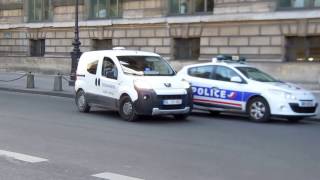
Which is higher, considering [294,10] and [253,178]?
[294,10]

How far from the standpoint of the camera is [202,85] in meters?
15.5

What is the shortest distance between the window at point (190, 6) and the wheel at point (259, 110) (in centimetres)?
1342

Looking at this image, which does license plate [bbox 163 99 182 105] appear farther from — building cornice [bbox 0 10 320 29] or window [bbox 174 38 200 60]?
window [bbox 174 38 200 60]

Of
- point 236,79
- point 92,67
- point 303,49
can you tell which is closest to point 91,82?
point 92,67

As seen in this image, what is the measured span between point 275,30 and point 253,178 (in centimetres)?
1769

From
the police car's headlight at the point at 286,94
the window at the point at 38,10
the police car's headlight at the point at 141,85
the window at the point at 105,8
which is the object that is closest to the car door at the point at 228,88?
the police car's headlight at the point at 286,94

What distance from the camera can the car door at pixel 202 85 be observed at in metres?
15.4

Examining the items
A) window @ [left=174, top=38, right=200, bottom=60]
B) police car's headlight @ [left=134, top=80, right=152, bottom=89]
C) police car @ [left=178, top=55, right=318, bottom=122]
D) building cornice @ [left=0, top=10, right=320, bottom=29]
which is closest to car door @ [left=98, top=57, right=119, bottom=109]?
police car's headlight @ [left=134, top=80, right=152, bottom=89]

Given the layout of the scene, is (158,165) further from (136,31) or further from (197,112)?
(136,31)

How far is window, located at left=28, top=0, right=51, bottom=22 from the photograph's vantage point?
35812 mm

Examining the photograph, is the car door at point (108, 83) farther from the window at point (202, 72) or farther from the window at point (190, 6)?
the window at point (190, 6)

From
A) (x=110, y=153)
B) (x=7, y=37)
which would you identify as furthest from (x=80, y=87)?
(x=7, y=37)

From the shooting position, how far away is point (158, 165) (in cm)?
834

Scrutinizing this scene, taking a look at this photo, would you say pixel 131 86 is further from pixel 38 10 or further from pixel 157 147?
pixel 38 10
